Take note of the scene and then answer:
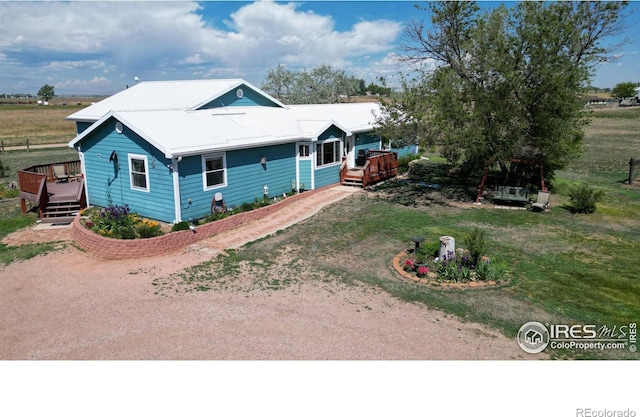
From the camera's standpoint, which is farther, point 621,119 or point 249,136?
point 621,119

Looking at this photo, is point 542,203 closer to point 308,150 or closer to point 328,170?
point 328,170

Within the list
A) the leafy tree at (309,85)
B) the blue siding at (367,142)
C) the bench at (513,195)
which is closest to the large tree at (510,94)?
the bench at (513,195)

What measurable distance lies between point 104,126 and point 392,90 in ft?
38.3

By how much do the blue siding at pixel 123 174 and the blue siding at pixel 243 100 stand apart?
4.92 m

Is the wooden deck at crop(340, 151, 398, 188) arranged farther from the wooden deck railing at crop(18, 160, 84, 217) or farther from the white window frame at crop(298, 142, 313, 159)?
the wooden deck railing at crop(18, 160, 84, 217)

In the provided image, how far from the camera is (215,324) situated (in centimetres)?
853

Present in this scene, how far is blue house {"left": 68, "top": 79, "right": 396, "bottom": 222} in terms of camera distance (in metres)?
14.5

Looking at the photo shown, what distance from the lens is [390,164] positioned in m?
23.5

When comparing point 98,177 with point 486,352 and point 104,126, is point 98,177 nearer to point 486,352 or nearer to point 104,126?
point 104,126

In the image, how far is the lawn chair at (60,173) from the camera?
61.3 ft

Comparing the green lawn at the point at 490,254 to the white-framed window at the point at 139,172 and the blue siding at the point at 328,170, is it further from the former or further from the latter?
the white-framed window at the point at 139,172

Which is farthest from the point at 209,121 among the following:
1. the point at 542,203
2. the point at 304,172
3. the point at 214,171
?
the point at 542,203
